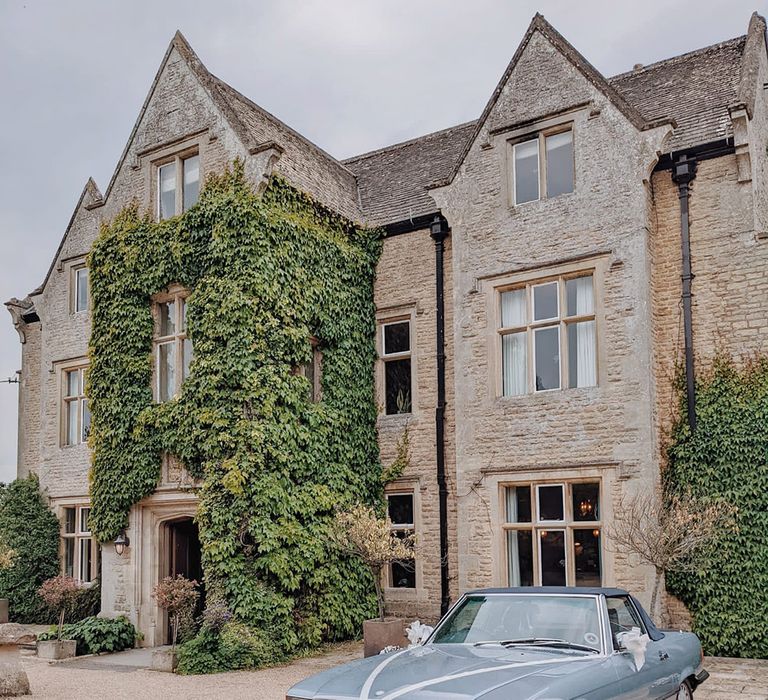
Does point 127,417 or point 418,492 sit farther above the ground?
point 127,417

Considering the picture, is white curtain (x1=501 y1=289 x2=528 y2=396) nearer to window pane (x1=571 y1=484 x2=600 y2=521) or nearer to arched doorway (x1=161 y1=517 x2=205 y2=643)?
window pane (x1=571 y1=484 x2=600 y2=521)

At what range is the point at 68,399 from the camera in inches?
760

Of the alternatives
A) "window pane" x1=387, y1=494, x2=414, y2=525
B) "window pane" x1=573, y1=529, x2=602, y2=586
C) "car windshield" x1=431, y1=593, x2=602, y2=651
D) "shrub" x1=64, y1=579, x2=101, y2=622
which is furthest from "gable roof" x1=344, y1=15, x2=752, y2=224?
"car windshield" x1=431, y1=593, x2=602, y2=651

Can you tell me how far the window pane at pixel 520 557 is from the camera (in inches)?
555

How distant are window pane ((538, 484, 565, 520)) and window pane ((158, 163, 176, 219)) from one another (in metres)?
7.95

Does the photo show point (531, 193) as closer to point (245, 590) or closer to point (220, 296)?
point (220, 296)

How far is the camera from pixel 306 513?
1420 cm

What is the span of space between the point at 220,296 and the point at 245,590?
4.42 meters

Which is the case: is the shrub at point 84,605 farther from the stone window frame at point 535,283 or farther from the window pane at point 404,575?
the stone window frame at point 535,283

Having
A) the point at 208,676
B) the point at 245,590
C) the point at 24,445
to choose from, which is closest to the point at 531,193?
the point at 245,590

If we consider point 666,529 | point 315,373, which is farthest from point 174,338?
point 666,529

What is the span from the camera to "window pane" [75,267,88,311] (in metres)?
19.3

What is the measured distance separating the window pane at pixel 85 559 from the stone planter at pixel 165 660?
615cm

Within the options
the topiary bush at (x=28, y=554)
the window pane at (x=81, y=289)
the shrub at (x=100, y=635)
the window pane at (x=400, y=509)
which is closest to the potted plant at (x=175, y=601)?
the shrub at (x=100, y=635)
